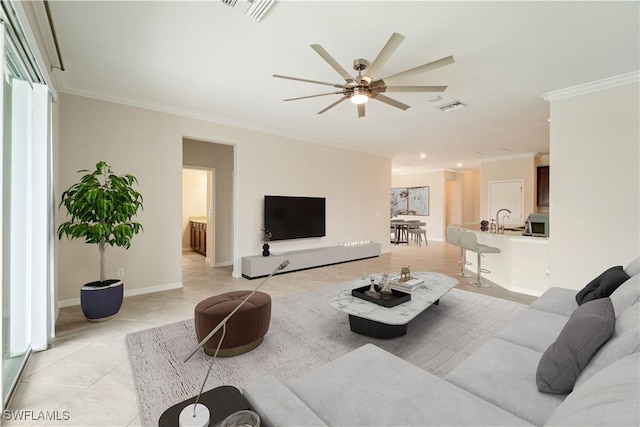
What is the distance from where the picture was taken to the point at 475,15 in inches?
87.3

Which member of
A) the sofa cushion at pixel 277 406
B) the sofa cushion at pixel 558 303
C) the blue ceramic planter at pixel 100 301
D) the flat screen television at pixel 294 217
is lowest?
the blue ceramic planter at pixel 100 301

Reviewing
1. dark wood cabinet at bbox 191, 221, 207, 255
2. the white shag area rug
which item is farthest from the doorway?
the white shag area rug

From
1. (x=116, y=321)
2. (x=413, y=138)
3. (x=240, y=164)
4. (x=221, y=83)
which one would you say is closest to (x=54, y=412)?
(x=116, y=321)

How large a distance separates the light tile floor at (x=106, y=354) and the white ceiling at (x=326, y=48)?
9.20 ft

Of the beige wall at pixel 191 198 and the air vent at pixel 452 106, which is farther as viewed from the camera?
the beige wall at pixel 191 198

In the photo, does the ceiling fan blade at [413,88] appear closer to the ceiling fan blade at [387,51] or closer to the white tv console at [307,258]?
the ceiling fan blade at [387,51]

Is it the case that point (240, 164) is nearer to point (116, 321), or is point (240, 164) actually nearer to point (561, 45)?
point (116, 321)

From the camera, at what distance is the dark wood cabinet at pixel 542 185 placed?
7.68 metres

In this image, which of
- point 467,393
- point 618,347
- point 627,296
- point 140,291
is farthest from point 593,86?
point 140,291

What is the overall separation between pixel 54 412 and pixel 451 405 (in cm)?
239

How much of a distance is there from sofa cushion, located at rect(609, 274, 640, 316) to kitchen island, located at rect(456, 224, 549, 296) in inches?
105

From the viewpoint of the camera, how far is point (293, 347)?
2.63 metres

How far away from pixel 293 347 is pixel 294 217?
3.52 metres

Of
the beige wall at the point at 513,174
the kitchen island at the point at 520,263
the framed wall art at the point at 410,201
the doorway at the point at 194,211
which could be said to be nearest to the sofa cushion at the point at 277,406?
the kitchen island at the point at 520,263
